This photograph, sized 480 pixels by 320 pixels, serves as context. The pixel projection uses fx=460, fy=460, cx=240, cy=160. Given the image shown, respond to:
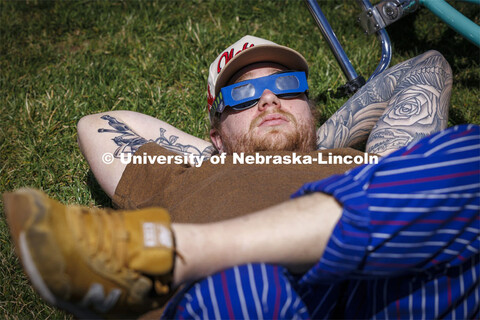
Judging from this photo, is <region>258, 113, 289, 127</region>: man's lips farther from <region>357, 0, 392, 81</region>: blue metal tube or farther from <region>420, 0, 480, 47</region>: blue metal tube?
<region>420, 0, 480, 47</region>: blue metal tube

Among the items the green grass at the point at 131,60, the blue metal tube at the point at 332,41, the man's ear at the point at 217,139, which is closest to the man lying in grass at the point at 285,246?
the man's ear at the point at 217,139

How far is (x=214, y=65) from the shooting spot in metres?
3.17

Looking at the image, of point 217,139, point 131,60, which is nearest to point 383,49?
point 217,139

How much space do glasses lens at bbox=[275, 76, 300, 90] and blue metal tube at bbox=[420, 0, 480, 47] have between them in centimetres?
105

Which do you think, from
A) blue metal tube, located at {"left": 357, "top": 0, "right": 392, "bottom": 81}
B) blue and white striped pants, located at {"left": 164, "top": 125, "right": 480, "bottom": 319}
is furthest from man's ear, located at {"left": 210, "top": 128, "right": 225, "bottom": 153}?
blue and white striped pants, located at {"left": 164, "top": 125, "right": 480, "bottom": 319}

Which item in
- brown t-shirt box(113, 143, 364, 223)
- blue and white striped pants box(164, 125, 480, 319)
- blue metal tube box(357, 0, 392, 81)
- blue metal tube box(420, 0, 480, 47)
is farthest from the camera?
blue metal tube box(357, 0, 392, 81)

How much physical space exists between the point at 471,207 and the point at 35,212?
1.36 meters

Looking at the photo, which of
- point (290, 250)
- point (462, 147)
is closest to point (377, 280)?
point (290, 250)

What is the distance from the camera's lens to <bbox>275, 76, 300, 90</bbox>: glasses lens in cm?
279

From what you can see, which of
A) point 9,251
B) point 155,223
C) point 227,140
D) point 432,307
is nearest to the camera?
point 155,223

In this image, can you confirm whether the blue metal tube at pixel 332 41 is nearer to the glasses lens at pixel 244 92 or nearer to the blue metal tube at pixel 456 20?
the blue metal tube at pixel 456 20

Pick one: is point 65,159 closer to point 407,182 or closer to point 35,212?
point 35,212

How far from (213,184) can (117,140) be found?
86 centimetres

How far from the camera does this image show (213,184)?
212 centimetres
